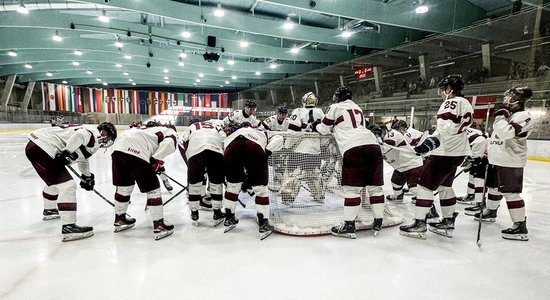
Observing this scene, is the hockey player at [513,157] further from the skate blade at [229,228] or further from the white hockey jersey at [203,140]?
the white hockey jersey at [203,140]

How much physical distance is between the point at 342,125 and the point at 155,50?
11.6 m

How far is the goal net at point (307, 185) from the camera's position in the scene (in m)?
2.52

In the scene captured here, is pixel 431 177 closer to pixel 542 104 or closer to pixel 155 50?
pixel 542 104

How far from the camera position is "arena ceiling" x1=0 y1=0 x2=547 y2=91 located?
24.4 ft

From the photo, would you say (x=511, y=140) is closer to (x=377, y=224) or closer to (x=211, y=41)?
(x=377, y=224)

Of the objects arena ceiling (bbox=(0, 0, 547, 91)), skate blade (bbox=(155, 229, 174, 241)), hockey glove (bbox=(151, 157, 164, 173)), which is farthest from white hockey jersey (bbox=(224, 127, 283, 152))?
arena ceiling (bbox=(0, 0, 547, 91))

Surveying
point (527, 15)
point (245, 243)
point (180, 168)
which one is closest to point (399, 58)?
point (527, 15)

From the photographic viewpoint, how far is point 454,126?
2.15m

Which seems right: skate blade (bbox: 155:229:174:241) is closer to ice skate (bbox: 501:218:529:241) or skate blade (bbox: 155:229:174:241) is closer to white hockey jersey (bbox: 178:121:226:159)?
white hockey jersey (bbox: 178:121:226:159)

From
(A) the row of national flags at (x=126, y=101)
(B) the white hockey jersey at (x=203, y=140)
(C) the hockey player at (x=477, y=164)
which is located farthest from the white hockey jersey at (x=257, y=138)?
(A) the row of national flags at (x=126, y=101)

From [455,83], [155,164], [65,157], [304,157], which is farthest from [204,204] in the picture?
[455,83]

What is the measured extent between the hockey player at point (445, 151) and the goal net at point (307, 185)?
1.17ft

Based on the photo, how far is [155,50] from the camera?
11.7 meters

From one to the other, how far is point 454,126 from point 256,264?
5.85ft
